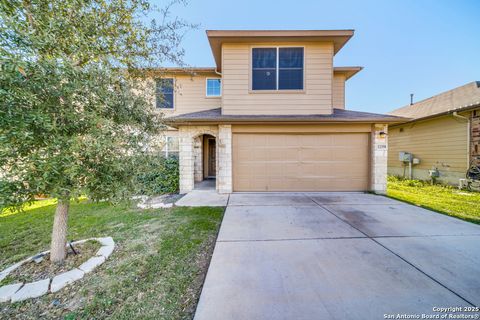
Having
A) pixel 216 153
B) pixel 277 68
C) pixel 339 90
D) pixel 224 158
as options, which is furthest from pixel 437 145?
pixel 216 153

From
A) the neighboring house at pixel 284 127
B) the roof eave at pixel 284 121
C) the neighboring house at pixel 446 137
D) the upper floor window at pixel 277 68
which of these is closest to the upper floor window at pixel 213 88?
the neighboring house at pixel 284 127

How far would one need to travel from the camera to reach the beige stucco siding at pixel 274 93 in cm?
716

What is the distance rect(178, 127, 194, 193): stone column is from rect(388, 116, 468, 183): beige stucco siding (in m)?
10.9

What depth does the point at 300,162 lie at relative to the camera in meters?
7.03

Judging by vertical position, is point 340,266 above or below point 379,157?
below

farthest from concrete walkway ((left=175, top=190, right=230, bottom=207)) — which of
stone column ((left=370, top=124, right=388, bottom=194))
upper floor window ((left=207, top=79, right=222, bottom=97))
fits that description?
upper floor window ((left=207, top=79, right=222, bottom=97))

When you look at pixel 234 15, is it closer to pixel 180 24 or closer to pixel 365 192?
pixel 180 24

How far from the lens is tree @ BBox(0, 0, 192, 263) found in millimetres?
1981

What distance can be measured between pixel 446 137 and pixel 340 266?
10297 millimetres

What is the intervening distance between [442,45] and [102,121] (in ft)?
78.0

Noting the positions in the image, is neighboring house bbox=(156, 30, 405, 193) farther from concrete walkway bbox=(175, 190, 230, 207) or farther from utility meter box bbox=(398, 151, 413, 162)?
utility meter box bbox=(398, 151, 413, 162)

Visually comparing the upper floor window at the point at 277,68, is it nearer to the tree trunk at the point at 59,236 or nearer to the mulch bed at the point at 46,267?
the tree trunk at the point at 59,236

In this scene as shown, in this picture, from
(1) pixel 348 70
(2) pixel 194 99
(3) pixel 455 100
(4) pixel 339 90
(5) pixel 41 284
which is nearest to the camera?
(5) pixel 41 284

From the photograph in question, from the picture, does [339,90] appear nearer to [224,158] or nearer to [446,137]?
[446,137]
